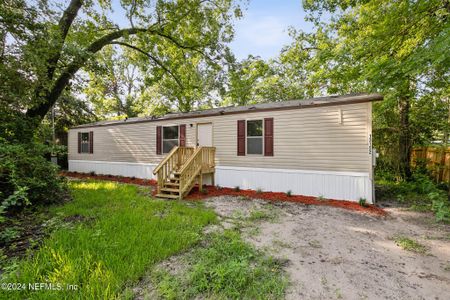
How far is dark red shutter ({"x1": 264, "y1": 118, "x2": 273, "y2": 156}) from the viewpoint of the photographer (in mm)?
7609

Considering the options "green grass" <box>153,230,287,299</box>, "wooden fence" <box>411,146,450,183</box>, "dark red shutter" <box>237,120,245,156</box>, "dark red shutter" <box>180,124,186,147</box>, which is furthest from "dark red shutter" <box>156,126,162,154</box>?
"wooden fence" <box>411,146,450,183</box>

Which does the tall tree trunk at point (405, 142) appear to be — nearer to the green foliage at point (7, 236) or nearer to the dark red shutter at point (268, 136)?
the dark red shutter at point (268, 136)

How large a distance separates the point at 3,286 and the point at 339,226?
520 cm

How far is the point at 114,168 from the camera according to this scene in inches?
461

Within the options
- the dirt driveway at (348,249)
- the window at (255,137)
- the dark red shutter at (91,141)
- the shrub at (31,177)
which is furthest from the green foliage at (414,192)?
the dark red shutter at (91,141)

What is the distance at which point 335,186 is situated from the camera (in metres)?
6.60

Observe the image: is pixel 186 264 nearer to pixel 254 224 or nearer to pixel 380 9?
pixel 254 224

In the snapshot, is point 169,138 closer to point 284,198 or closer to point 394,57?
point 284,198

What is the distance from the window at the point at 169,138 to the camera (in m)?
9.68

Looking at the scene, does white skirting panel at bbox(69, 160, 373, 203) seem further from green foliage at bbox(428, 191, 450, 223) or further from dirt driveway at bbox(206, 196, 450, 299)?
green foliage at bbox(428, 191, 450, 223)

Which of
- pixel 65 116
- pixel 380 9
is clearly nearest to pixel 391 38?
pixel 380 9

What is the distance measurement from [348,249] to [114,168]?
11.4 meters

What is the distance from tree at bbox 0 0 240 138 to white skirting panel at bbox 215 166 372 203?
5.92 metres

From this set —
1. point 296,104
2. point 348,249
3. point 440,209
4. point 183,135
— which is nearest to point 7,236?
point 348,249
